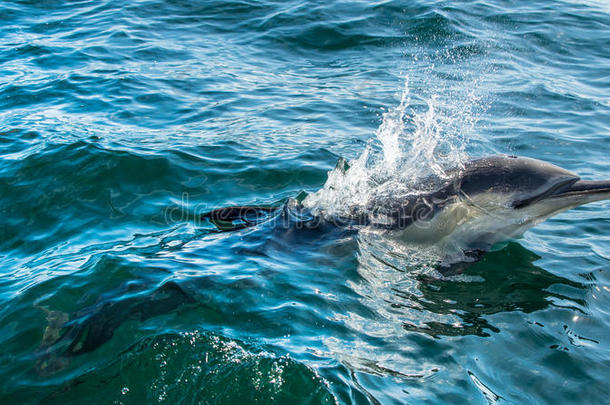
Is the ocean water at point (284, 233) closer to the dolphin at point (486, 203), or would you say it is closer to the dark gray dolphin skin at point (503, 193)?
the dolphin at point (486, 203)

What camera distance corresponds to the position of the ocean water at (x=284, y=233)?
4332 mm

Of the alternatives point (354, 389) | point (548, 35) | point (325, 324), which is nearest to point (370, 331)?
point (325, 324)

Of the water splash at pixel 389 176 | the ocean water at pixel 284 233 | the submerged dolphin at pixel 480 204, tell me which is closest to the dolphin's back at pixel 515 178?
the submerged dolphin at pixel 480 204

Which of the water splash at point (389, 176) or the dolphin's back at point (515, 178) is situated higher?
the dolphin's back at point (515, 178)

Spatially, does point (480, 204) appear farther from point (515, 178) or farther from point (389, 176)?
point (389, 176)

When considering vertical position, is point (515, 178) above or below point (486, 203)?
above

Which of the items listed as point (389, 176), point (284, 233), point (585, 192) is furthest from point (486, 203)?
point (284, 233)

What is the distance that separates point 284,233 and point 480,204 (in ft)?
6.57

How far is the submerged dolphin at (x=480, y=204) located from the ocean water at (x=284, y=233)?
0.88 ft

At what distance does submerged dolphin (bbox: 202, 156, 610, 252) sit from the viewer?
5.42 meters

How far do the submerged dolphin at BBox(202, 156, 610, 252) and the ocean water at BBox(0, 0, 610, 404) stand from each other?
27cm

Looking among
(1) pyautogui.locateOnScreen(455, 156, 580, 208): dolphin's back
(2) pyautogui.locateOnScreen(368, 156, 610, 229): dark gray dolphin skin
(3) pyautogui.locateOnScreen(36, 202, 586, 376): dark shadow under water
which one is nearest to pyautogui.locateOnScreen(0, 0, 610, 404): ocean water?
(3) pyautogui.locateOnScreen(36, 202, 586, 376): dark shadow under water

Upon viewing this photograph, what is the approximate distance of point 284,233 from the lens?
6.23 m

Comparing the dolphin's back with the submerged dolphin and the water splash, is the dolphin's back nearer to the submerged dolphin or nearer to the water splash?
the submerged dolphin
